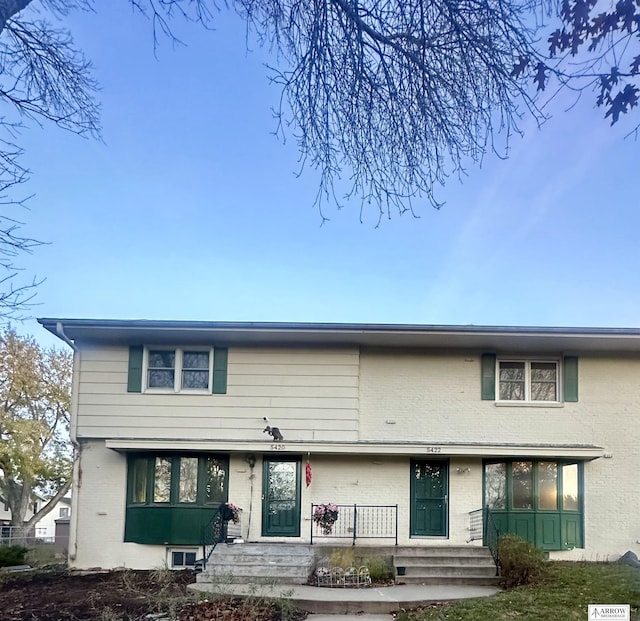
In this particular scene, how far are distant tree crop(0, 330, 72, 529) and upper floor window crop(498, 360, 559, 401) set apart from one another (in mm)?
20981

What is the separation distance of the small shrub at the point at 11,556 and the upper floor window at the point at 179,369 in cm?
480

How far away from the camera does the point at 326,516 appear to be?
14.0 metres

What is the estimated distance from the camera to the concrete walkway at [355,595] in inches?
381

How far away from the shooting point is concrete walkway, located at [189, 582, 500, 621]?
9680mm

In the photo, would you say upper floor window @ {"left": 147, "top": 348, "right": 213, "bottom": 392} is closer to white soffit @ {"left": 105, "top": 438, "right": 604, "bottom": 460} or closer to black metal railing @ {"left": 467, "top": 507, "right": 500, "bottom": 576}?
white soffit @ {"left": 105, "top": 438, "right": 604, "bottom": 460}

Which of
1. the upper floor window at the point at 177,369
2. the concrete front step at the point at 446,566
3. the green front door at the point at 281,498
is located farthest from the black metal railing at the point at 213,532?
the concrete front step at the point at 446,566

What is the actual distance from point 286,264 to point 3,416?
823 inches

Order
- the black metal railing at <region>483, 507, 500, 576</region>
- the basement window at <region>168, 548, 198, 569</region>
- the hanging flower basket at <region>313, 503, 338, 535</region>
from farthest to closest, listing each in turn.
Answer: the basement window at <region>168, 548, 198, 569</region> → the hanging flower basket at <region>313, 503, 338, 535</region> → the black metal railing at <region>483, 507, 500, 576</region>

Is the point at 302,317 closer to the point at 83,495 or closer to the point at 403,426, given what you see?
the point at 403,426

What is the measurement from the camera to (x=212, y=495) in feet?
48.0

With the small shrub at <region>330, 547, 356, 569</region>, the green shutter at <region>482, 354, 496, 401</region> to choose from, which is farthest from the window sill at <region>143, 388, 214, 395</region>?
the green shutter at <region>482, 354, 496, 401</region>

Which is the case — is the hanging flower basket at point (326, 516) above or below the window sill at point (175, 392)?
below

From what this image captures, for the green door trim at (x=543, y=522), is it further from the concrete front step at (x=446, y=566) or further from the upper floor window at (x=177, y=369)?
the upper floor window at (x=177, y=369)

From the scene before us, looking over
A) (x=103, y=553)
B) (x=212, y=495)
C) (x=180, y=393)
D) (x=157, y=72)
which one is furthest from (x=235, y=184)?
(x=103, y=553)
